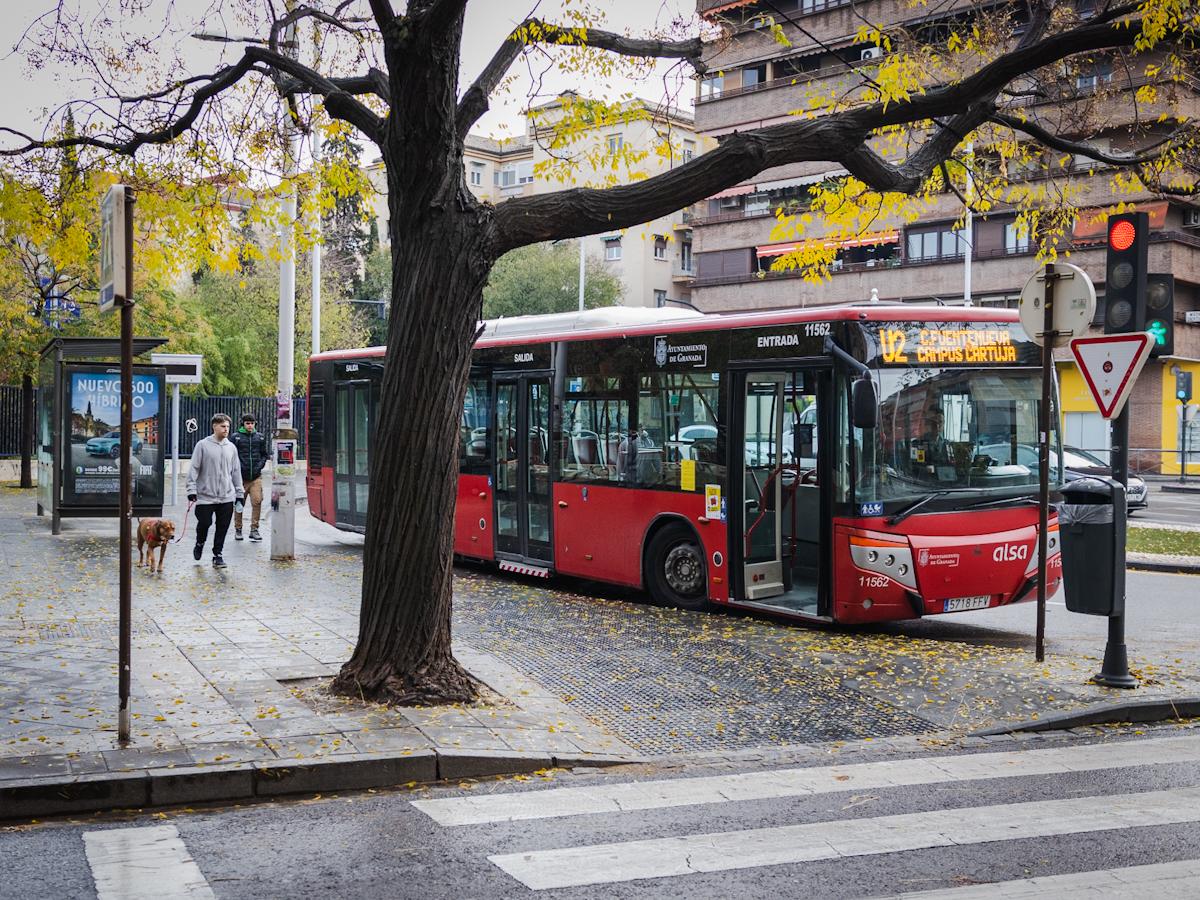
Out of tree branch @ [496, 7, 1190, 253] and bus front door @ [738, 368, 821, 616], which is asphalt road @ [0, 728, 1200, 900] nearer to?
tree branch @ [496, 7, 1190, 253]

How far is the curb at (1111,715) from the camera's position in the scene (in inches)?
325

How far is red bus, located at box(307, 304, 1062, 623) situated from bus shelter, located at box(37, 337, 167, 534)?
23.7 ft

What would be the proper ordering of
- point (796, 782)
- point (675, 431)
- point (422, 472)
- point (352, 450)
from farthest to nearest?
point (352, 450), point (675, 431), point (422, 472), point (796, 782)

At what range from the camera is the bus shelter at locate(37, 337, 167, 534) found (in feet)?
64.0

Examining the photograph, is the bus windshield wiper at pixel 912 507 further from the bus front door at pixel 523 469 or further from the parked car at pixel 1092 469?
the parked car at pixel 1092 469

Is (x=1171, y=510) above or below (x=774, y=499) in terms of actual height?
below

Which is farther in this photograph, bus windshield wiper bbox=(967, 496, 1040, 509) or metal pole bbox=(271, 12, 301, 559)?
metal pole bbox=(271, 12, 301, 559)

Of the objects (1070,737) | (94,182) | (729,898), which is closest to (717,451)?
(1070,737)

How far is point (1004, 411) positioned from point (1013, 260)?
38912 mm

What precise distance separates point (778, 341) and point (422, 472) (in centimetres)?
480

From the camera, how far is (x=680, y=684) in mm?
9164

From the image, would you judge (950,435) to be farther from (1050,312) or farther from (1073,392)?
(1073,392)

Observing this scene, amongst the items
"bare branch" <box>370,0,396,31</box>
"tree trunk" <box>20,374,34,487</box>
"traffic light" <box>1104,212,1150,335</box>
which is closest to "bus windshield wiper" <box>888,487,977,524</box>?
"traffic light" <box>1104,212,1150,335</box>

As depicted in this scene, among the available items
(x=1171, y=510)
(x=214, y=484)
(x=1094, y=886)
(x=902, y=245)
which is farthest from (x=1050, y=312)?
(x=902, y=245)
